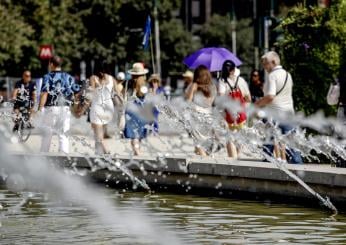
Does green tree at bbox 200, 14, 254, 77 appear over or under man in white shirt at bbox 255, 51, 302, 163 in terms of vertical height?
over

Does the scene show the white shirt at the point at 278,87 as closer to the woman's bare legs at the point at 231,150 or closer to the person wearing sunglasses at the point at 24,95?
the woman's bare legs at the point at 231,150

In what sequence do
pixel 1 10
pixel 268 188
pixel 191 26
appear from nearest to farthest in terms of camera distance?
pixel 268 188 → pixel 1 10 → pixel 191 26

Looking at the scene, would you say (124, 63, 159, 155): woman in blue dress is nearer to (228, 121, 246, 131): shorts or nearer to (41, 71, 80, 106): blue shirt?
(41, 71, 80, 106): blue shirt

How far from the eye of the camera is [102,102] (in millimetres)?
19859

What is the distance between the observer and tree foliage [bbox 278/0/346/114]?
62.8ft

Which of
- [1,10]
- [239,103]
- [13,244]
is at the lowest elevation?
[13,244]

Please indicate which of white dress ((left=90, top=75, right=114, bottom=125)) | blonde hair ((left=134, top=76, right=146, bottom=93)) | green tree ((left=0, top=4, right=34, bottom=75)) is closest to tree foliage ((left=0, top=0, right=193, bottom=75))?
green tree ((left=0, top=4, right=34, bottom=75))

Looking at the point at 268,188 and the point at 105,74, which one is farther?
the point at 105,74

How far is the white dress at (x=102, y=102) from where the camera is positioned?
19734 mm

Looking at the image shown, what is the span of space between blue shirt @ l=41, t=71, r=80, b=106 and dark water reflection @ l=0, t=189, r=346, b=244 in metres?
4.36

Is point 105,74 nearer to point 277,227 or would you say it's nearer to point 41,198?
point 41,198

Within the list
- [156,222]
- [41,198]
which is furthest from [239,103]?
[156,222]

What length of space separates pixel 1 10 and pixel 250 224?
41787mm

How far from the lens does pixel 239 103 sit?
18.5 m
